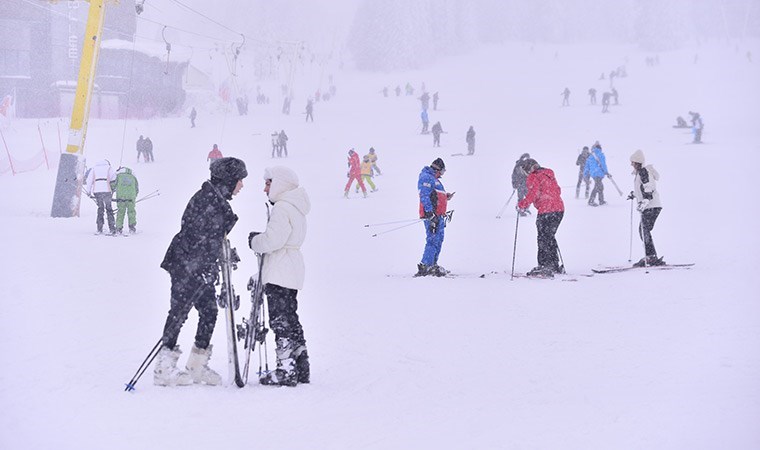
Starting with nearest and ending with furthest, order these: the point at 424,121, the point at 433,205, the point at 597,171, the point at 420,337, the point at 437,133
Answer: the point at 420,337 → the point at 433,205 → the point at 597,171 → the point at 437,133 → the point at 424,121

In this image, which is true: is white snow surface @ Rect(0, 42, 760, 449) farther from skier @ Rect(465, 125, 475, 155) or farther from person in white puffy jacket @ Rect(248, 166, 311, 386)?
skier @ Rect(465, 125, 475, 155)

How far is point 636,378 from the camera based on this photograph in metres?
5.45

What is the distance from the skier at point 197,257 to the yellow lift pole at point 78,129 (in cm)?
1153

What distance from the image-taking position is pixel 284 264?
5.32 meters

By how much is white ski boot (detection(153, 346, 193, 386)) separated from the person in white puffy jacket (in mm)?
567

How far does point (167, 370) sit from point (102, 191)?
8.90 meters

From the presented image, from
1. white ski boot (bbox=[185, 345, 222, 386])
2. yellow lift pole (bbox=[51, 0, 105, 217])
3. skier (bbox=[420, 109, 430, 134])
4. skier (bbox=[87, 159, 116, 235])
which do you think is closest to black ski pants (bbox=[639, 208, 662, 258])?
white ski boot (bbox=[185, 345, 222, 386])

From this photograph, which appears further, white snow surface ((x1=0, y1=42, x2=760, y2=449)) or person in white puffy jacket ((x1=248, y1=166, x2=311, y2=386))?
person in white puffy jacket ((x1=248, y1=166, x2=311, y2=386))

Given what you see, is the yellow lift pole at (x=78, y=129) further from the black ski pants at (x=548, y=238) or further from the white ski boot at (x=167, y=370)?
the white ski boot at (x=167, y=370)

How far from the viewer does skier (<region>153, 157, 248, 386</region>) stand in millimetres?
5090

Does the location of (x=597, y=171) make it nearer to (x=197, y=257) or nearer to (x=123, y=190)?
(x=123, y=190)

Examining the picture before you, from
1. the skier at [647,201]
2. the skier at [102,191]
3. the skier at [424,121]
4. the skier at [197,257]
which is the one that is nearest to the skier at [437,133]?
the skier at [424,121]

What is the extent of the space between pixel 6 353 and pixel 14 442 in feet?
6.67

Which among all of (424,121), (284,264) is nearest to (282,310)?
(284,264)
